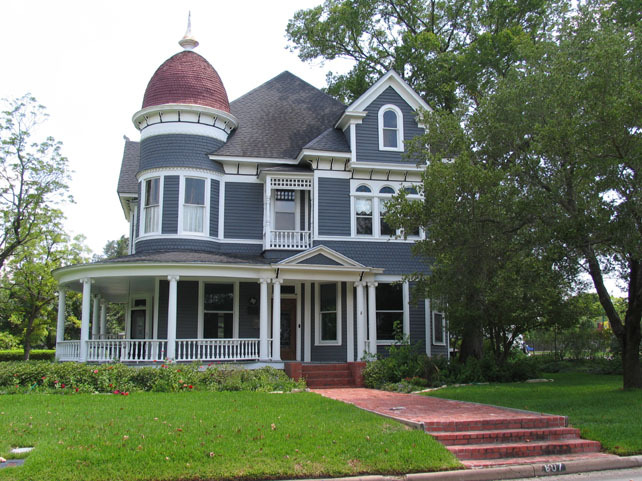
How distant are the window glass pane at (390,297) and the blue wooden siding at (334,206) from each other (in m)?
2.35

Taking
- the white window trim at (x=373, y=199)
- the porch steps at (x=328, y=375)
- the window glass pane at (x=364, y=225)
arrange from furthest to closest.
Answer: the window glass pane at (x=364, y=225)
the white window trim at (x=373, y=199)
the porch steps at (x=328, y=375)

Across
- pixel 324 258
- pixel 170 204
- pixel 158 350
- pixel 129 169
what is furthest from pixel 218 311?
pixel 129 169

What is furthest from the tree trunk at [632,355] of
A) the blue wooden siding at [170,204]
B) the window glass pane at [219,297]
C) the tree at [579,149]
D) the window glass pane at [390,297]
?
the blue wooden siding at [170,204]

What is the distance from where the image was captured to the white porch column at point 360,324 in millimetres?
19172

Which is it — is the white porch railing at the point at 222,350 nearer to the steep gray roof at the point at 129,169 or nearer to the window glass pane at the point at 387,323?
the window glass pane at the point at 387,323

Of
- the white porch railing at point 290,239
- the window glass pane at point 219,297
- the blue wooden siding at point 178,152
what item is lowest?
the window glass pane at point 219,297

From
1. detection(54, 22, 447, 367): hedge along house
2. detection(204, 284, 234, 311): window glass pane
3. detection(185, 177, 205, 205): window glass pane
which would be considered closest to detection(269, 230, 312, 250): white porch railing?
detection(54, 22, 447, 367): hedge along house

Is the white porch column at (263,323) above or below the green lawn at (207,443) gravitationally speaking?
above

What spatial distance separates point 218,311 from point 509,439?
12.1 metres

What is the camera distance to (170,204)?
65.5ft

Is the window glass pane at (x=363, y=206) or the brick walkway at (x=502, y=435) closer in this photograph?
the brick walkway at (x=502, y=435)

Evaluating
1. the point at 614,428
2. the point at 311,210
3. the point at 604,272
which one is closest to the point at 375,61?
the point at 311,210

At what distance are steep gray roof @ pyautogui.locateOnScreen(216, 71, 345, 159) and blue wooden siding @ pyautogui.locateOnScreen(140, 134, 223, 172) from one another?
1.74 feet

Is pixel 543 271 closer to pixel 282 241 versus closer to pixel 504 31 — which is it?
pixel 282 241
